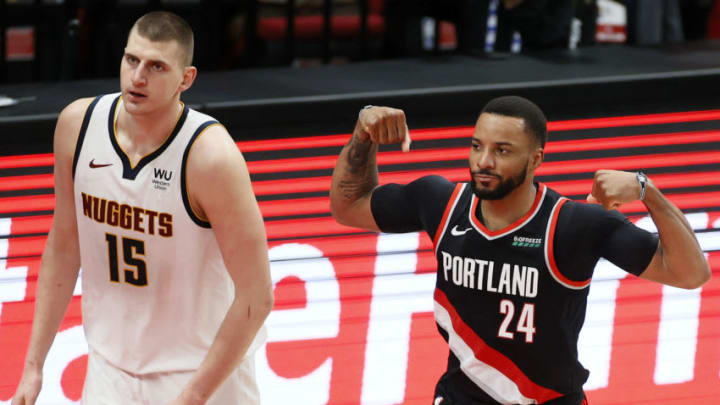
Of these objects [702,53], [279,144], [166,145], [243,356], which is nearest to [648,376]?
[702,53]

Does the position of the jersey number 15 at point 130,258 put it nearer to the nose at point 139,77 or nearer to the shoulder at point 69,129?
the shoulder at point 69,129

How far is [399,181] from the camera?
13.0 ft

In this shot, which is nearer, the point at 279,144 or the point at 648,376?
the point at 279,144

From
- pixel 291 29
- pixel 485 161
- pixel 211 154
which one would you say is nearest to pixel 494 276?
pixel 485 161

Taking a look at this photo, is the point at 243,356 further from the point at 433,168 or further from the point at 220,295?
the point at 433,168

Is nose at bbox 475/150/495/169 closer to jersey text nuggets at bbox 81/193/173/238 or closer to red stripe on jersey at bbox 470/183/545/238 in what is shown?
red stripe on jersey at bbox 470/183/545/238

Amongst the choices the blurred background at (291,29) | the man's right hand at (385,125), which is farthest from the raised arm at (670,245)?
the blurred background at (291,29)

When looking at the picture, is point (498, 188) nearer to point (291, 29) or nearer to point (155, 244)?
point (155, 244)

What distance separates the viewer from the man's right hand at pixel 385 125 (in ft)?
9.63

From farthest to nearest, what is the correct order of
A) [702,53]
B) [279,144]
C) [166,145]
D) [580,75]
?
[702,53] → [580,75] → [279,144] → [166,145]

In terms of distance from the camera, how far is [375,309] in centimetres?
397

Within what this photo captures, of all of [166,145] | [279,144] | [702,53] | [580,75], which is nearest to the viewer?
[166,145]

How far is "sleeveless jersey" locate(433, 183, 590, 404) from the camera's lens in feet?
9.50

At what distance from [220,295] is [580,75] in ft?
6.09
